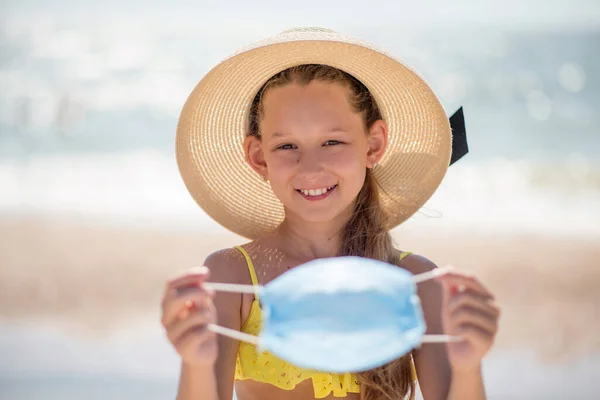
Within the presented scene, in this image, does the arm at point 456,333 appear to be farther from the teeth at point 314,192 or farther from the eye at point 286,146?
the eye at point 286,146

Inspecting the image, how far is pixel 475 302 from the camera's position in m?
2.04

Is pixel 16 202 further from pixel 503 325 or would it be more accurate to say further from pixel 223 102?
pixel 223 102

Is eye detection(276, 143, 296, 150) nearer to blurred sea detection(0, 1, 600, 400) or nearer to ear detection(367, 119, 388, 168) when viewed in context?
ear detection(367, 119, 388, 168)

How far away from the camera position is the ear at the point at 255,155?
2961 millimetres

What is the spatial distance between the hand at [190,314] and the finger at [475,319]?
1.76 ft

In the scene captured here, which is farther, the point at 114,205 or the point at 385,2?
the point at 385,2

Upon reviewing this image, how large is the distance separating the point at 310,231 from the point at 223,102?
50cm

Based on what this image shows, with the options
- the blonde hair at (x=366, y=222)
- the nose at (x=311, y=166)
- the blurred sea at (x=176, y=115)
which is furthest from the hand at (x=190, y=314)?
the blurred sea at (x=176, y=115)

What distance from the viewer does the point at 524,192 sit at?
860 cm

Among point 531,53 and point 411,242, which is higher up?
point 531,53

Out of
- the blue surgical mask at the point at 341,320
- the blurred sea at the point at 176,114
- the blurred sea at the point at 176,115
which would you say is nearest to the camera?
the blue surgical mask at the point at 341,320

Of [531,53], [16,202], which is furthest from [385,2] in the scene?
[16,202]

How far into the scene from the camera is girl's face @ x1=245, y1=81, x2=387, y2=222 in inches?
106

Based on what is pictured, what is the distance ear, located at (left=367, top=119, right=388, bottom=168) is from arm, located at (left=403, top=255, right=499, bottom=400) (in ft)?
1.40
